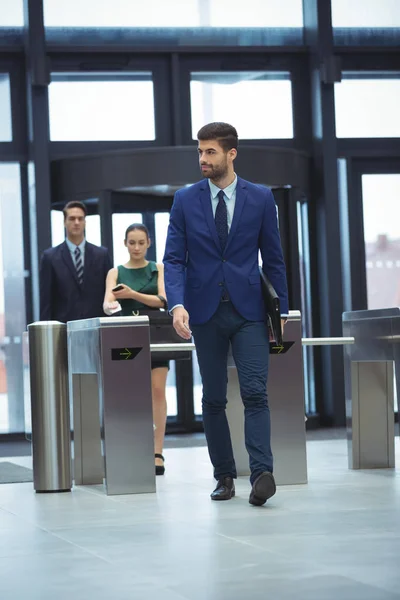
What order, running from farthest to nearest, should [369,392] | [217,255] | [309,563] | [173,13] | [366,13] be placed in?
[366,13] → [173,13] → [369,392] → [217,255] → [309,563]

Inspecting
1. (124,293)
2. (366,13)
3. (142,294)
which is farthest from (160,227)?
(124,293)

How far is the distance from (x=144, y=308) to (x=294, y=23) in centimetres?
513

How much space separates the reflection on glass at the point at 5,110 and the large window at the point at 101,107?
41cm

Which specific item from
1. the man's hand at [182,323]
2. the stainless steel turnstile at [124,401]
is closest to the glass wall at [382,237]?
the stainless steel turnstile at [124,401]

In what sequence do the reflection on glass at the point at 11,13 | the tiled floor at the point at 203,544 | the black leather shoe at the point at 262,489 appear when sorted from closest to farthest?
1. the tiled floor at the point at 203,544
2. the black leather shoe at the point at 262,489
3. the reflection on glass at the point at 11,13

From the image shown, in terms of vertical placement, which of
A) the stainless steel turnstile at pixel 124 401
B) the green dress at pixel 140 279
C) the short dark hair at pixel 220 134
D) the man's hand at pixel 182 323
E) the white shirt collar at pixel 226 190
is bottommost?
the stainless steel turnstile at pixel 124 401

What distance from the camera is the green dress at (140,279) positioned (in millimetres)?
7477

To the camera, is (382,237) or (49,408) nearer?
(49,408)

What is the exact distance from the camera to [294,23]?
11.4 m

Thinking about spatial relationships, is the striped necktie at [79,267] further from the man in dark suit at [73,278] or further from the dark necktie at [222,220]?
the dark necktie at [222,220]

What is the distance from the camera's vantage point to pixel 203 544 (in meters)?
4.07

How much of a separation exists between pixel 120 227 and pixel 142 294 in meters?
3.50

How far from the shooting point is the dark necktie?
Result: 18.0 ft

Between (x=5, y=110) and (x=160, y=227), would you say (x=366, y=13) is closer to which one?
(x=160, y=227)
